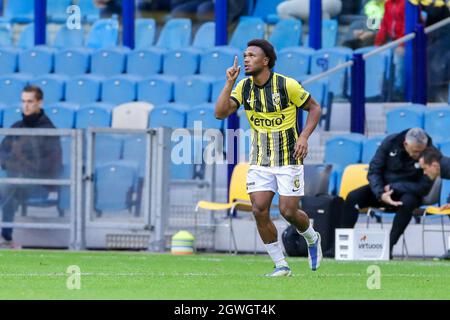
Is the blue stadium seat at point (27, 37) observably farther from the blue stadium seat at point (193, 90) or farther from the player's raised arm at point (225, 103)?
the player's raised arm at point (225, 103)

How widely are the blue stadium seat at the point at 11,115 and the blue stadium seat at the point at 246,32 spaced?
4.03m

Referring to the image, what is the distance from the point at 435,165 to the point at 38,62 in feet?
28.1

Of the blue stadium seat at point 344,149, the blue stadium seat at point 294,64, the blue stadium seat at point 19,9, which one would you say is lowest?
the blue stadium seat at point 344,149

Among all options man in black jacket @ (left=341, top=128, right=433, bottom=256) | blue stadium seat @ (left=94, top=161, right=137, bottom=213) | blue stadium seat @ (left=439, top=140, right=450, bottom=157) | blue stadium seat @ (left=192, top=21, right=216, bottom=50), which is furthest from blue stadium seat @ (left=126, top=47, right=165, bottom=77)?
man in black jacket @ (left=341, top=128, right=433, bottom=256)

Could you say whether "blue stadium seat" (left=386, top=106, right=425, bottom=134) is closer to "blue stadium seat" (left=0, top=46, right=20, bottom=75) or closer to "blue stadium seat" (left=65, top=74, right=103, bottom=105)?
"blue stadium seat" (left=65, top=74, right=103, bottom=105)

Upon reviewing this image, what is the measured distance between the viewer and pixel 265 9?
24578mm

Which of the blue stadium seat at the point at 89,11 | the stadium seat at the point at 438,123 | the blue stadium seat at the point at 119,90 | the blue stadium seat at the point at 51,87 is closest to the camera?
the stadium seat at the point at 438,123

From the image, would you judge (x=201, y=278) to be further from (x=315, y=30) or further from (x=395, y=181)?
(x=315, y=30)

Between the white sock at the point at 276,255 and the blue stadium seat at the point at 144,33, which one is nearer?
the white sock at the point at 276,255

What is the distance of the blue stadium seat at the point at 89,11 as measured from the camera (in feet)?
82.1

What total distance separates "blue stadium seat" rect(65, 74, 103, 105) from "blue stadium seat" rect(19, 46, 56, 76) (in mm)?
1157

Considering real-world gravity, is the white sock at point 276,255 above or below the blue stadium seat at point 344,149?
below

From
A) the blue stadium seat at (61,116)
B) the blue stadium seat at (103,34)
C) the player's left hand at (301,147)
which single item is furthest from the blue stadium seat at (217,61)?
the player's left hand at (301,147)

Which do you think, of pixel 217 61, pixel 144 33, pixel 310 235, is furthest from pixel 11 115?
pixel 310 235
